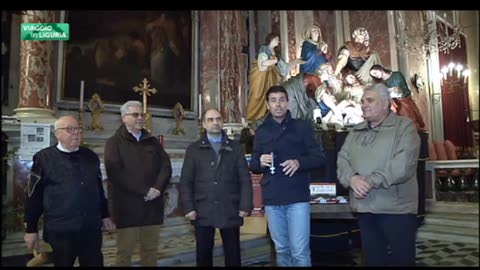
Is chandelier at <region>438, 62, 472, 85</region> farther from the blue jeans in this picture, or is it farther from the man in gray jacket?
the blue jeans

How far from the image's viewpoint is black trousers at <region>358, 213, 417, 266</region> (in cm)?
226

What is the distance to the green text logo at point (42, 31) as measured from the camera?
113 inches

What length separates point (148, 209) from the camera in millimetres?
2811

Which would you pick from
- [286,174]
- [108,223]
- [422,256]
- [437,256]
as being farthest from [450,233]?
[108,223]

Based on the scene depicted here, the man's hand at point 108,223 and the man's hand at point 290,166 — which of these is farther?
the man's hand at point 108,223

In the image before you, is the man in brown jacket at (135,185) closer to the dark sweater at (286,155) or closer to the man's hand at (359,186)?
the dark sweater at (286,155)

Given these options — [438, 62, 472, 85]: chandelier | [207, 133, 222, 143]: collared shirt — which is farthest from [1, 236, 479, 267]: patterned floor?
[438, 62, 472, 85]: chandelier

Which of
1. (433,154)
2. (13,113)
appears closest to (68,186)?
(13,113)

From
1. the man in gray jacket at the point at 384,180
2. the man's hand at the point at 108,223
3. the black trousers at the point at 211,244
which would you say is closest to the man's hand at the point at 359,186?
the man in gray jacket at the point at 384,180

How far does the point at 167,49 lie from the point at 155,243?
4947 millimetres

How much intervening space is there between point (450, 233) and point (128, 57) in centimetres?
541

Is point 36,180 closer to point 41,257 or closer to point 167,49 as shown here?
point 41,257

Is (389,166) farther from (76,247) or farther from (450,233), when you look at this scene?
(76,247)

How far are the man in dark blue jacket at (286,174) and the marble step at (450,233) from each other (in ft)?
2.87
